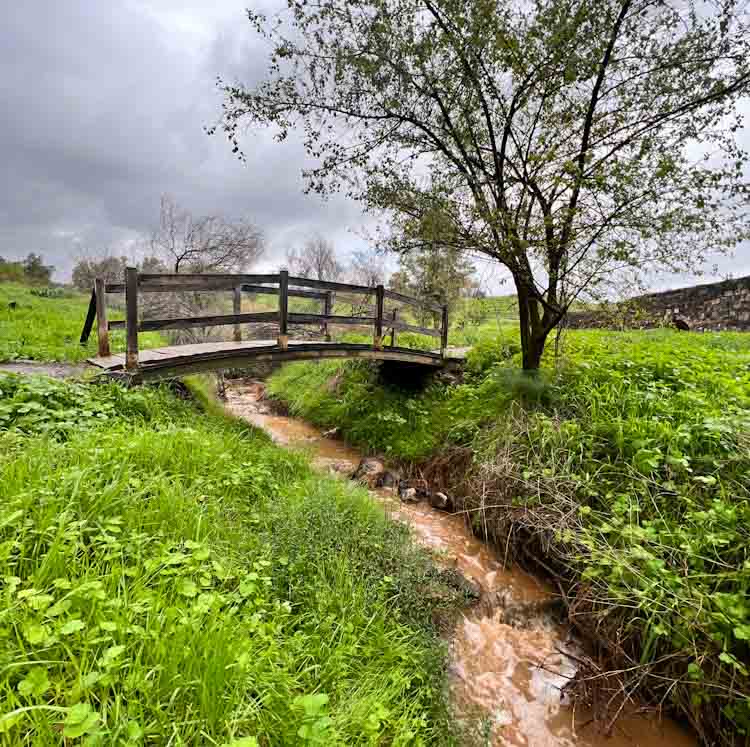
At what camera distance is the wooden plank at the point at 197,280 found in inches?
190

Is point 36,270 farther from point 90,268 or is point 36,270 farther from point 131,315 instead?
point 131,315

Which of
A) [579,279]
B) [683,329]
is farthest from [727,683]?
[683,329]

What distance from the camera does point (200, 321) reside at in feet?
17.2

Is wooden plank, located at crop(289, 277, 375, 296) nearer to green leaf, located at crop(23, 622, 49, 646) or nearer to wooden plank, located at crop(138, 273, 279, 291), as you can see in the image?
wooden plank, located at crop(138, 273, 279, 291)

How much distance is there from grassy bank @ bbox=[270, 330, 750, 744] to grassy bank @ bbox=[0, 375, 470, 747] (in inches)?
49.1

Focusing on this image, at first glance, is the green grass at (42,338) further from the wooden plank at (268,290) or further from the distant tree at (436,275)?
the distant tree at (436,275)

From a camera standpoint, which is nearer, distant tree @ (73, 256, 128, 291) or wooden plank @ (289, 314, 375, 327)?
wooden plank @ (289, 314, 375, 327)

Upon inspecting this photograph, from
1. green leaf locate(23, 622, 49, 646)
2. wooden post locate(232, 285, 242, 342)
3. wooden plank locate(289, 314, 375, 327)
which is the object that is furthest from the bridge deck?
green leaf locate(23, 622, 49, 646)

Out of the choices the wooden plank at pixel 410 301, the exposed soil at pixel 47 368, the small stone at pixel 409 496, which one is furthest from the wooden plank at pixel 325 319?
the small stone at pixel 409 496

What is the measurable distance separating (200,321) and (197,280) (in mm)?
554

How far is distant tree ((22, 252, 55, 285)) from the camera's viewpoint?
25288 millimetres

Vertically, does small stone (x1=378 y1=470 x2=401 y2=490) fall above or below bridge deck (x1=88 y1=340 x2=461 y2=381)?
below

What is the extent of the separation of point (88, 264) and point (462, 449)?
32255 millimetres

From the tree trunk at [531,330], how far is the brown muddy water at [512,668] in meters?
2.96
